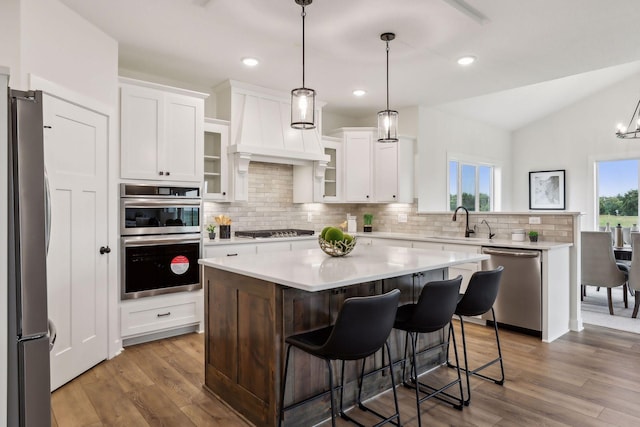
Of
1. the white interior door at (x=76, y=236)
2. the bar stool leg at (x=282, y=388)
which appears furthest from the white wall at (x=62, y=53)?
the bar stool leg at (x=282, y=388)

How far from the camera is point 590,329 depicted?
4.25m

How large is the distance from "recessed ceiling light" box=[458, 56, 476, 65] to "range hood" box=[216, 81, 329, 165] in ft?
6.77

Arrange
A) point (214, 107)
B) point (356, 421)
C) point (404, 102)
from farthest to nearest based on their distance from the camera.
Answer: point (404, 102), point (214, 107), point (356, 421)

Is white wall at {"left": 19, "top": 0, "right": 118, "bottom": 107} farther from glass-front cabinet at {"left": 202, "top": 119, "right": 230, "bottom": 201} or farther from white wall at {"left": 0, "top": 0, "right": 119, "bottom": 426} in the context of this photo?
glass-front cabinet at {"left": 202, "top": 119, "right": 230, "bottom": 201}

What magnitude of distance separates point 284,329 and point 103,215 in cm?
208

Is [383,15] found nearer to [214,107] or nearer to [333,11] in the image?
[333,11]

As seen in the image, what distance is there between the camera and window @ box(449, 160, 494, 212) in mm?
6888

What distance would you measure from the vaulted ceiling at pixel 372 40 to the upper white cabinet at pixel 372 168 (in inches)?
33.4

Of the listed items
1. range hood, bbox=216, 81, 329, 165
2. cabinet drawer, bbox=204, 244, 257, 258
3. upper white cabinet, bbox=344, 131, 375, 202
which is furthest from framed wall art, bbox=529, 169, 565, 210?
cabinet drawer, bbox=204, 244, 257, 258

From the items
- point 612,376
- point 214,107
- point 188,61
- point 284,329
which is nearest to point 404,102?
point 214,107

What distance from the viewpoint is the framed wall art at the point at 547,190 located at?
775 centimetres

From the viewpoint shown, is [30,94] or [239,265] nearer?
[30,94]

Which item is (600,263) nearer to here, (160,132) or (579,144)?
(579,144)

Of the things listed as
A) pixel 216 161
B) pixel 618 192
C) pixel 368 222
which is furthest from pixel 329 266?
pixel 618 192
